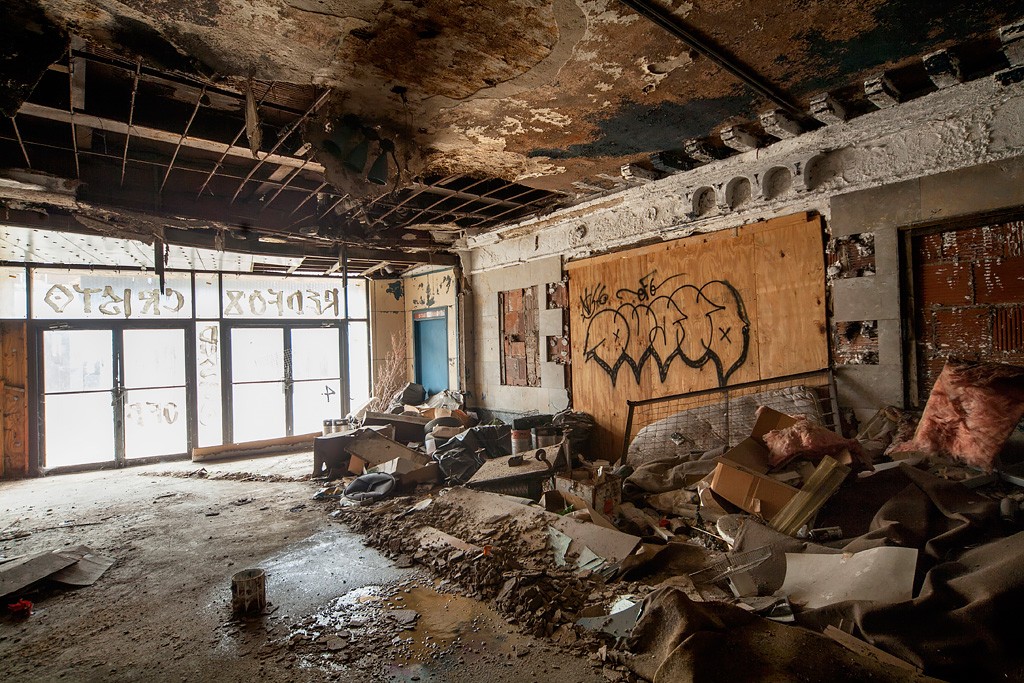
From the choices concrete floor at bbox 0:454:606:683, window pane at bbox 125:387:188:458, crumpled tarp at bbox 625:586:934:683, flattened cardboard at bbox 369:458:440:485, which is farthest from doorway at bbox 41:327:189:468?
crumpled tarp at bbox 625:586:934:683

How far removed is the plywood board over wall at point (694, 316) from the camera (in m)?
4.54

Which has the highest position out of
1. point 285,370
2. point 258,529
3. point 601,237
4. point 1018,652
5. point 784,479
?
point 601,237

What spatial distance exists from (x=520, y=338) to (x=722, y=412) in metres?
3.35

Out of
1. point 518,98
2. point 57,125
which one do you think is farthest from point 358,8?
point 57,125

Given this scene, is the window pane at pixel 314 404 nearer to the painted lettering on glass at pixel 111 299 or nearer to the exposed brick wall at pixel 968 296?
the painted lettering on glass at pixel 111 299

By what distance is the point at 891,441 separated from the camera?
3.71 m

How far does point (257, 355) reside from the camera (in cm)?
910

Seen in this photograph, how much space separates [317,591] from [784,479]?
3.25 metres

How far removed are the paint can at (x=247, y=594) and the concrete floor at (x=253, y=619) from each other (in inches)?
3.5

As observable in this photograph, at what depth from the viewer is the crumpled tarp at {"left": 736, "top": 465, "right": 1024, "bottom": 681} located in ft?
6.43

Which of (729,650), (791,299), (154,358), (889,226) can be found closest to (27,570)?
(729,650)

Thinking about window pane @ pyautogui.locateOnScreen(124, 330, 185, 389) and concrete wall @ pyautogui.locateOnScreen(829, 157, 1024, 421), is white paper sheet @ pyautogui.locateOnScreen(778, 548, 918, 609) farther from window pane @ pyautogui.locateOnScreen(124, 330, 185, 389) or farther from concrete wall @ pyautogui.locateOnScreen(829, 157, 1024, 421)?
window pane @ pyautogui.locateOnScreen(124, 330, 185, 389)

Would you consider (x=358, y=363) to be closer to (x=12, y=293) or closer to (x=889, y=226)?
(x=12, y=293)

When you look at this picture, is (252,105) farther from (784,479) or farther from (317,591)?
(784,479)
